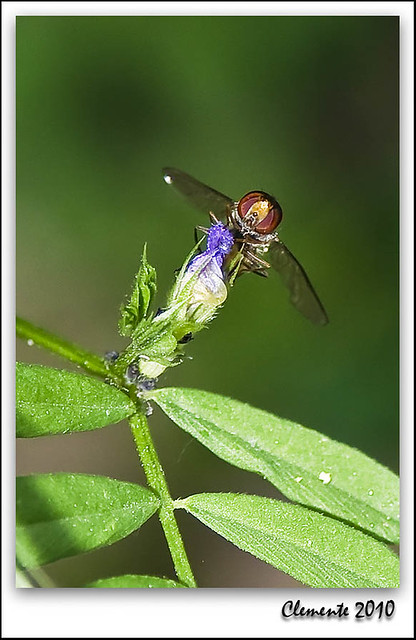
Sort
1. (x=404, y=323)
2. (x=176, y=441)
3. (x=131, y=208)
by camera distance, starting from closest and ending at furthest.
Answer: (x=404, y=323), (x=176, y=441), (x=131, y=208)

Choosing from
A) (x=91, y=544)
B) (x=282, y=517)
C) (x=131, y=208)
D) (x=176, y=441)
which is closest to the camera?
(x=91, y=544)

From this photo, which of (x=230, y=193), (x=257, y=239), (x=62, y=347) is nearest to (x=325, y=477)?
(x=257, y=239)

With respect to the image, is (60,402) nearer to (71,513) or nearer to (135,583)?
(71,513)

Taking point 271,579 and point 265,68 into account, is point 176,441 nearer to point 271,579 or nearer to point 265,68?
point 271,579

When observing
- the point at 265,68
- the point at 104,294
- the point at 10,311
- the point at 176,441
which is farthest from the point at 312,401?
the point at 10,311

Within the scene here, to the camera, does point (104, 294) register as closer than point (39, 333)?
No
